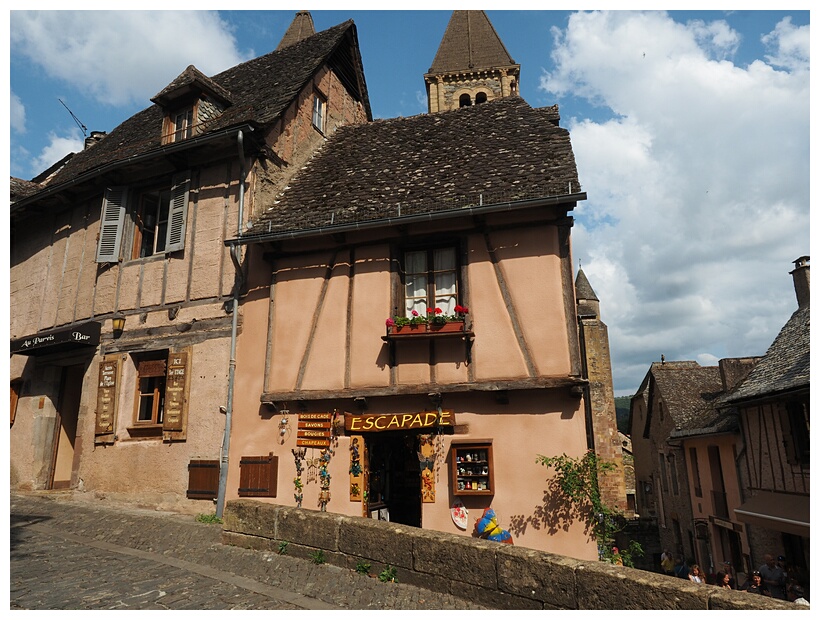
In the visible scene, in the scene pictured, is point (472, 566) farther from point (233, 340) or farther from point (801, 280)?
point (801, 280)

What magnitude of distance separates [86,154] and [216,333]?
8287 millimetres

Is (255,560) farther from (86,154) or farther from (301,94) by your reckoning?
(86,154)

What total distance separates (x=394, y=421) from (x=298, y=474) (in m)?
1.77

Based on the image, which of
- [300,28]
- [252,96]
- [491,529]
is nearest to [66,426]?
[252,96]

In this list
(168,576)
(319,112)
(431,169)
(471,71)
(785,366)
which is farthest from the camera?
(471,71)

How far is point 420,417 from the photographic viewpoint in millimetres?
7754

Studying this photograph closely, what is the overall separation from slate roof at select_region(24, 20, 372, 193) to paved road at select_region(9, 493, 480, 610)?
640cm

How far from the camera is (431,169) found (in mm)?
9562

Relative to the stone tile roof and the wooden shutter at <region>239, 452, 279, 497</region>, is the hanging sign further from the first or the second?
the stone tile roof

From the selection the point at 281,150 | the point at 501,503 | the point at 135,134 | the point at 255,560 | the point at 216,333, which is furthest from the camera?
the point at 135,134

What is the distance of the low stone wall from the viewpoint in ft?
12.1

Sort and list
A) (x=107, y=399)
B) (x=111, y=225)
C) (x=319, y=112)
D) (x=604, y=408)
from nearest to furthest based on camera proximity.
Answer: (x=107, y=399) → (x=111, y=225) → (x=319, y=112) → (x=604, y=408)
